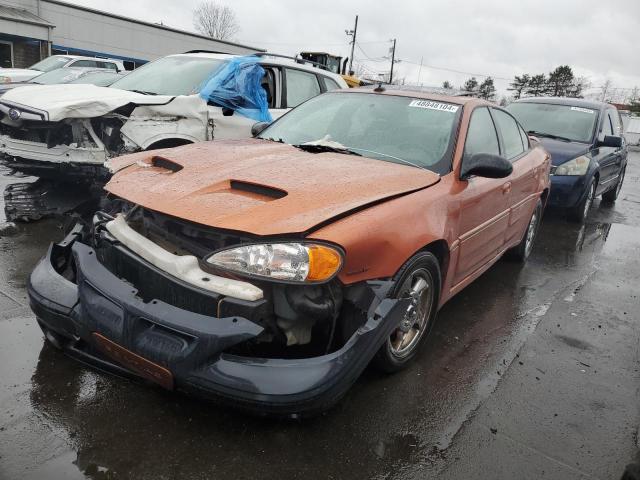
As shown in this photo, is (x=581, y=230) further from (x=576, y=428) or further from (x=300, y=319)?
(x=300, y=319)

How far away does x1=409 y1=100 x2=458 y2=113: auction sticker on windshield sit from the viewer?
3.57 meters

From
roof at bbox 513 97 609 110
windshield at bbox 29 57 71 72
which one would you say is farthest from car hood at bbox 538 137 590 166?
windshield at bbox 29 57 71 72

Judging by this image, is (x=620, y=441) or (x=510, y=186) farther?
(x=510, y=186)

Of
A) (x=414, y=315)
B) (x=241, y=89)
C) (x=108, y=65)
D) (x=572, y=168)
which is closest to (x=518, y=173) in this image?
(x=414, y=315)

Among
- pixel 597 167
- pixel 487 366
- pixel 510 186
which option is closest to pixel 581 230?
pixel 597 167

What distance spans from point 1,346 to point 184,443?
137 centimetres

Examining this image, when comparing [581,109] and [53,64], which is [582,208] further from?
[53,64]

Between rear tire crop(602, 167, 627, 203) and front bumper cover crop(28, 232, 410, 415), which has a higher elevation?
front bumper cover crop(28, 232, 410, 415)

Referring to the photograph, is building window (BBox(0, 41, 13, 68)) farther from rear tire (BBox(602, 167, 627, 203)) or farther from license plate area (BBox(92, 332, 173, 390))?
license plate area (BBox(92, 332, 173, 390))

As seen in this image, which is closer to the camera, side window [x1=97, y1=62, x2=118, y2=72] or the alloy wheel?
the alloy wheel

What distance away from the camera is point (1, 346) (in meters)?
2.81

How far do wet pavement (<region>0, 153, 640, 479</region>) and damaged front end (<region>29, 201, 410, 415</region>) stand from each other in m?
0.26

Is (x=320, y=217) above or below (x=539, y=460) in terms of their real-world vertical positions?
above

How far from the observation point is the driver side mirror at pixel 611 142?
6.93 m
